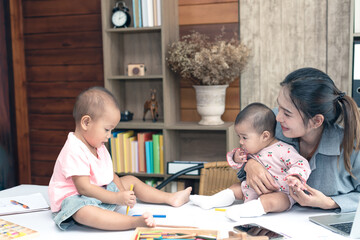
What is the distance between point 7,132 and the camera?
3.51 metres

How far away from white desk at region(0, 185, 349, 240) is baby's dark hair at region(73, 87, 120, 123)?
1.29 ft

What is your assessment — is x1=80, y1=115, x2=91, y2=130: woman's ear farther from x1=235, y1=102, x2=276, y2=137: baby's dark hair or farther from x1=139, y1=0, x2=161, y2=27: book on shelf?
x1=139, y1=0, x2=161, y2=27: book on shelf

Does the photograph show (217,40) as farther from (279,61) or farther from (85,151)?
(85,151)

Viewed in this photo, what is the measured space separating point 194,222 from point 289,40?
1904mm

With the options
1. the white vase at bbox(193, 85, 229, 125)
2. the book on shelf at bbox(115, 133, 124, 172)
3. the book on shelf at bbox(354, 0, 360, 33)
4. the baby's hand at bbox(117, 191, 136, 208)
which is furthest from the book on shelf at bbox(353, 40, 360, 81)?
the baby's hand at bbox(117, 191, 136, 208)

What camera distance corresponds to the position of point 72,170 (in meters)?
1.42

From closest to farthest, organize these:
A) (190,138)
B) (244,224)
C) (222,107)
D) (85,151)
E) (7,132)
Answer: (244,224) → (85,151) → (222,107) → (190,138) → (7,132)

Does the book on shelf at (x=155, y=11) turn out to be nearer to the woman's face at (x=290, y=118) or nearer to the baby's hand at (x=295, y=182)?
the woman's face at (x=290, y=118)

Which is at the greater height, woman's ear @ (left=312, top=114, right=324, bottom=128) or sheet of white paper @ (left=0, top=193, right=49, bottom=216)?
woman's ear @ (left=312, top=114, right=324, bottom=128)

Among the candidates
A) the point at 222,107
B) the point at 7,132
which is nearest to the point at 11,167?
the point at 7,132

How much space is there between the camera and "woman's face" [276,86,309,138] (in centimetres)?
151

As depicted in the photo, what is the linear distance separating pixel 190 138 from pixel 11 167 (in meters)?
1.65

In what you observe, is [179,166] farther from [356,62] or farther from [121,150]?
[356,62]

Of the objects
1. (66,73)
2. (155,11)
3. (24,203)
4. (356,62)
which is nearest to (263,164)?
(24,203)
